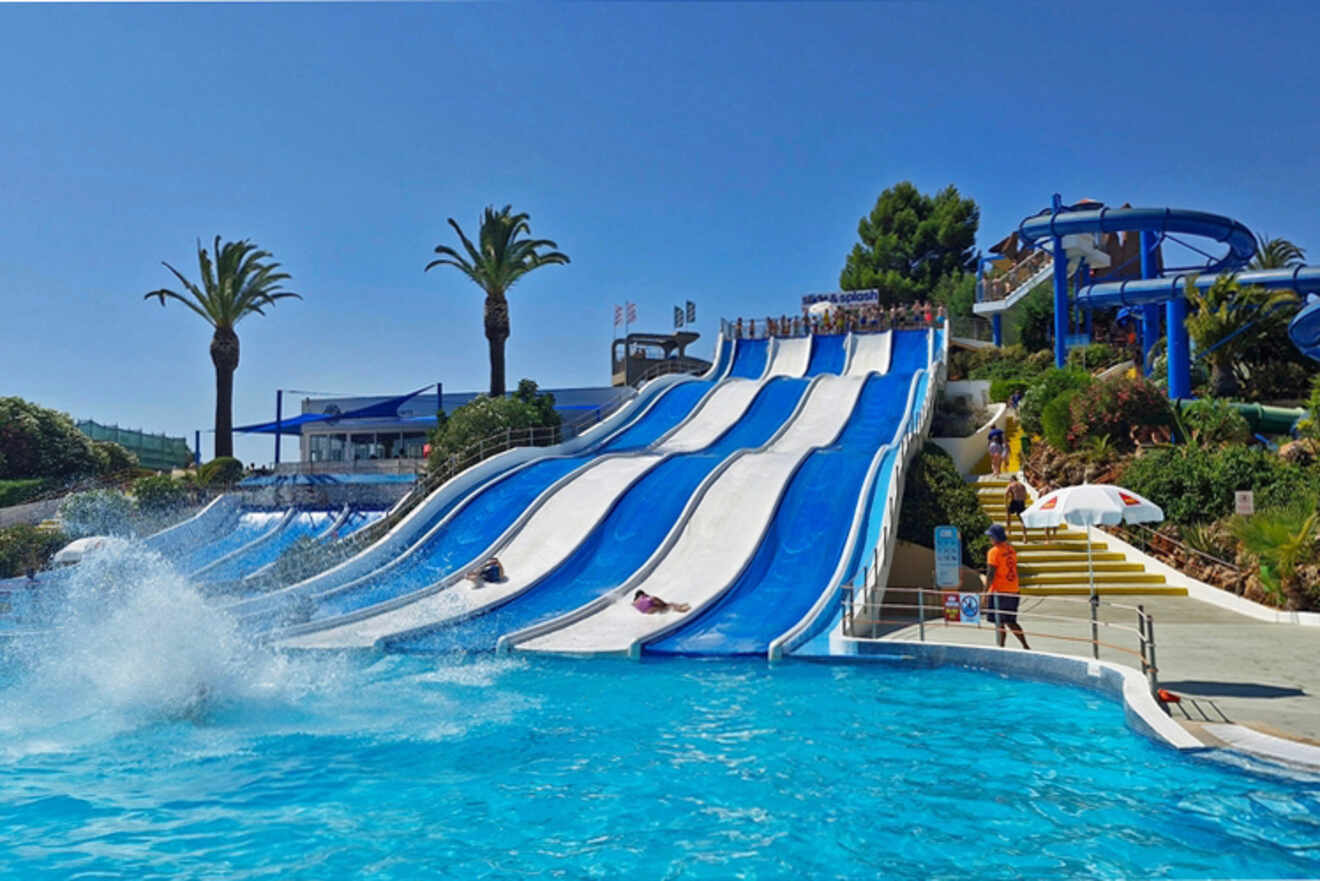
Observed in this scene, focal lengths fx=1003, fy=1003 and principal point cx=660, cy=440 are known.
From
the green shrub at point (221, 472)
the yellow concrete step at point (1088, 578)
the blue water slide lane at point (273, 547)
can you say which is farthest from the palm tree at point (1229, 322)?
the green shrub at point (221, 472)

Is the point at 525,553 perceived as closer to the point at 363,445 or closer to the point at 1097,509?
the point at 1097,509

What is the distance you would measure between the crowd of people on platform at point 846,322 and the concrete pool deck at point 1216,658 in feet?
81.9

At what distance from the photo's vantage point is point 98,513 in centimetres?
2858

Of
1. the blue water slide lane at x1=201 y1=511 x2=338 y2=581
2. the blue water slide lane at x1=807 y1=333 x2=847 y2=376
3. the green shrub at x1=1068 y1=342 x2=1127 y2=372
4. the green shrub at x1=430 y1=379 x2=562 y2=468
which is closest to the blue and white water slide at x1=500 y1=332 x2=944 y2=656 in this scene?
the green shrub at x1=430 y1=379 x2=562 y2=468

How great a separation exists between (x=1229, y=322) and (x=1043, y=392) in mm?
7249

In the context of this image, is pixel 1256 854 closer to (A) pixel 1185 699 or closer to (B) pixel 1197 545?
(A) pixel 1185 699

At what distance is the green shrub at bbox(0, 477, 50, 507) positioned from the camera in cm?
3297

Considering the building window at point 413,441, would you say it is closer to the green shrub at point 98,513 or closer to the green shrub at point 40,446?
the green shrub at point 40,446

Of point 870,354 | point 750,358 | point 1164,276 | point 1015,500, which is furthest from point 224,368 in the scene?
point 1164,276

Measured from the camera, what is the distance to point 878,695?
1162 centimetres

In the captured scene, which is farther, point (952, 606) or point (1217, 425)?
point (1217, 425)

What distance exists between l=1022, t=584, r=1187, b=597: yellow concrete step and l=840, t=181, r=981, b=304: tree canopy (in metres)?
42.8

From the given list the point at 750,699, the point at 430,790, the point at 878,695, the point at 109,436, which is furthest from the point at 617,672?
the point at 109,436

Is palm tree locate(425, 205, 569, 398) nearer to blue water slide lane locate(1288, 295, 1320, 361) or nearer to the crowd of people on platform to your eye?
the crowd of people on platform
